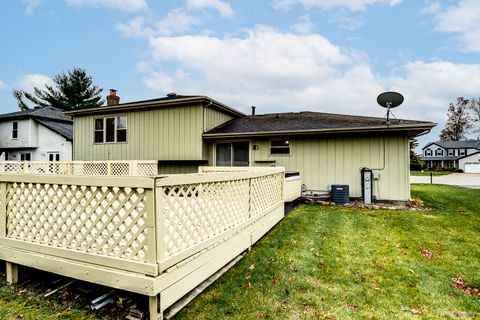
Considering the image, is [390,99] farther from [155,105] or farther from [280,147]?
[155,105]

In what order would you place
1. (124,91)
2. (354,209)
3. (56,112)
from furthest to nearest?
(124,91) < (56,112) < (354,209)

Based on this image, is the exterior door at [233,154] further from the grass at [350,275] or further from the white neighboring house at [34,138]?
the white neighboring house at [34,138]

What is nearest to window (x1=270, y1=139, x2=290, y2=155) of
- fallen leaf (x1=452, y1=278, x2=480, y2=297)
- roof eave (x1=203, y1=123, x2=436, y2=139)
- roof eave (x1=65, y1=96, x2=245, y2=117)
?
roof eave (x1=203, y1=123, x2=436, y2=139)

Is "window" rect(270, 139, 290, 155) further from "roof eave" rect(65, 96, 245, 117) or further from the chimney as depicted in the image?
the chimney

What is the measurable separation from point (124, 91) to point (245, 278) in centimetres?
3709

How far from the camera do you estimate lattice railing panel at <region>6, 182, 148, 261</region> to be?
8.25ft

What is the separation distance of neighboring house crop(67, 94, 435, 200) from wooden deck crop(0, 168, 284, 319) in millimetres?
6398

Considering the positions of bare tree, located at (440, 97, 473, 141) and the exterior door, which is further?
bare tree, located at (440, 97, 473, 141)

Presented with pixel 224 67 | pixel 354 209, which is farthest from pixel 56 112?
pixel 354 209

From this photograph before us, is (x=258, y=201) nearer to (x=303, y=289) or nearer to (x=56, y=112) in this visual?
(x=303, y=289)

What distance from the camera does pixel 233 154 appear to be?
11.1m

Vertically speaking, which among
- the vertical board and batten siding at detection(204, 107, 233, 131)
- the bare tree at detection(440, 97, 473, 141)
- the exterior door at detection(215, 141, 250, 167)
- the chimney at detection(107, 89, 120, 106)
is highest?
the bare tree at detection(440, 97, 473, 141)

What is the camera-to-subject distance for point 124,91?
35656mm

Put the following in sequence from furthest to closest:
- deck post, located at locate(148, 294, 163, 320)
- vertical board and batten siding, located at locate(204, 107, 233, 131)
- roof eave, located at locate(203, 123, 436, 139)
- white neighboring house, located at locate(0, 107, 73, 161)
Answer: white neighboring house, located at locate(0, 107, 73, 161)
vertical board and batten siding, located at locate(204, 107, 233, 131)
roof eave, located at locate(203, 123, 436, 139)
deck post, located at locate(148, 294, 163, 320)
